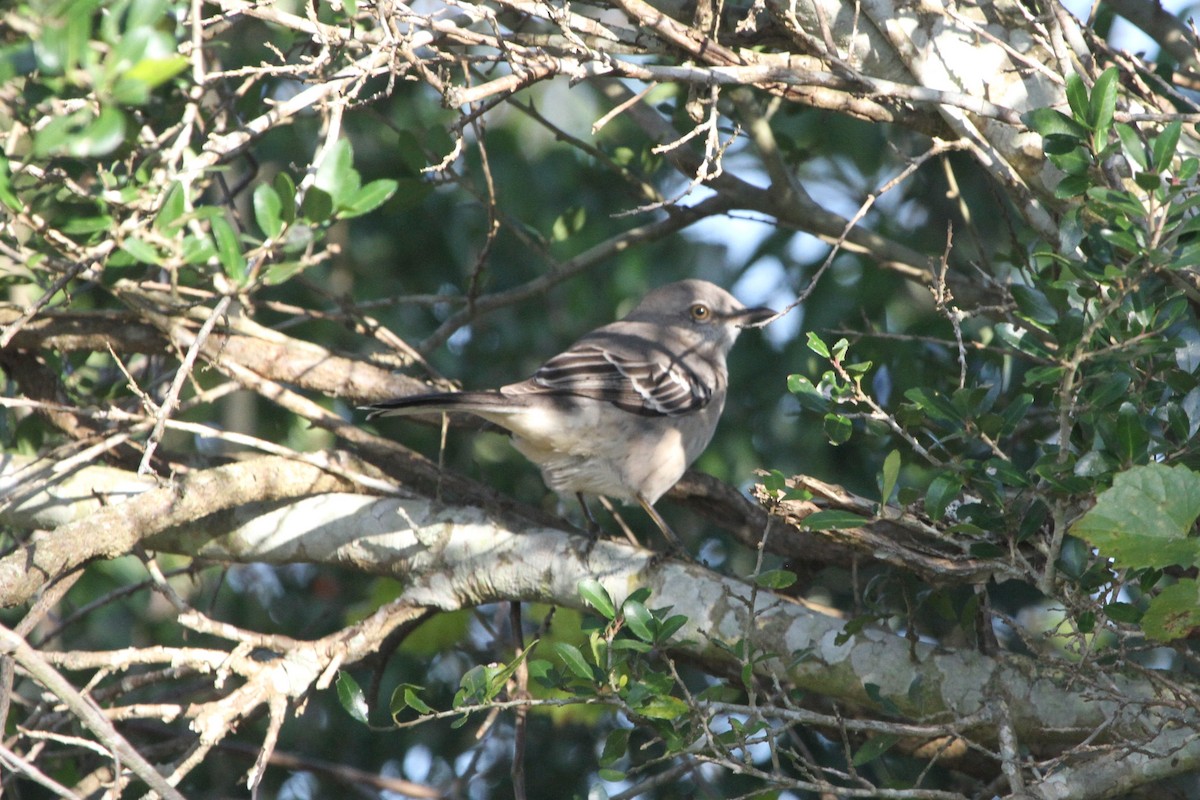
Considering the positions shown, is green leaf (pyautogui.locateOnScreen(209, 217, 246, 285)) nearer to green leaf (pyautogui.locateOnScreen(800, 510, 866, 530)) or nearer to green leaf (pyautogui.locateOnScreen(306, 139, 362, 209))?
green leaf (pyautogui.locateOnScreen(306, 139, 362, 209))

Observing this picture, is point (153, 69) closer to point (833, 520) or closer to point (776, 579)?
point (833, 520)

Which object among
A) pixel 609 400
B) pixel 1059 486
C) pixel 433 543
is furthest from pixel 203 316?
pixel 1059 486

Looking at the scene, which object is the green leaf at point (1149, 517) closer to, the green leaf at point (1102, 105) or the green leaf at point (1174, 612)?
the green leaf at point (1174, 612)

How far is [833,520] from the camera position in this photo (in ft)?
9.57

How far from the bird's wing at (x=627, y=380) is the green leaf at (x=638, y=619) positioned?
6.44ft

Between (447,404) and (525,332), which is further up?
(447,404)

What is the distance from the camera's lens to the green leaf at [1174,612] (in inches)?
98.2

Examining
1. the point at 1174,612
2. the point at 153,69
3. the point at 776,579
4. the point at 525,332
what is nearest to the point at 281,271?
the point at 153,69

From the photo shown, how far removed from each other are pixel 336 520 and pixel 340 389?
0.59 meters

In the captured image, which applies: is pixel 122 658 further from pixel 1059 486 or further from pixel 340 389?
pixel 1059 486

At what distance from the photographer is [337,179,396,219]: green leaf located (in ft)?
8.18

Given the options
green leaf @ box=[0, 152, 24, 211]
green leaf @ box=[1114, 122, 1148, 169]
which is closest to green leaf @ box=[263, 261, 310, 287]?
green leaf @ box=[0, 152, 24, 211]

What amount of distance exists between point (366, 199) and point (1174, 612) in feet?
6.84

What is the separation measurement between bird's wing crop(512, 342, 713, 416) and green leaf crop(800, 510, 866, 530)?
212 cm
